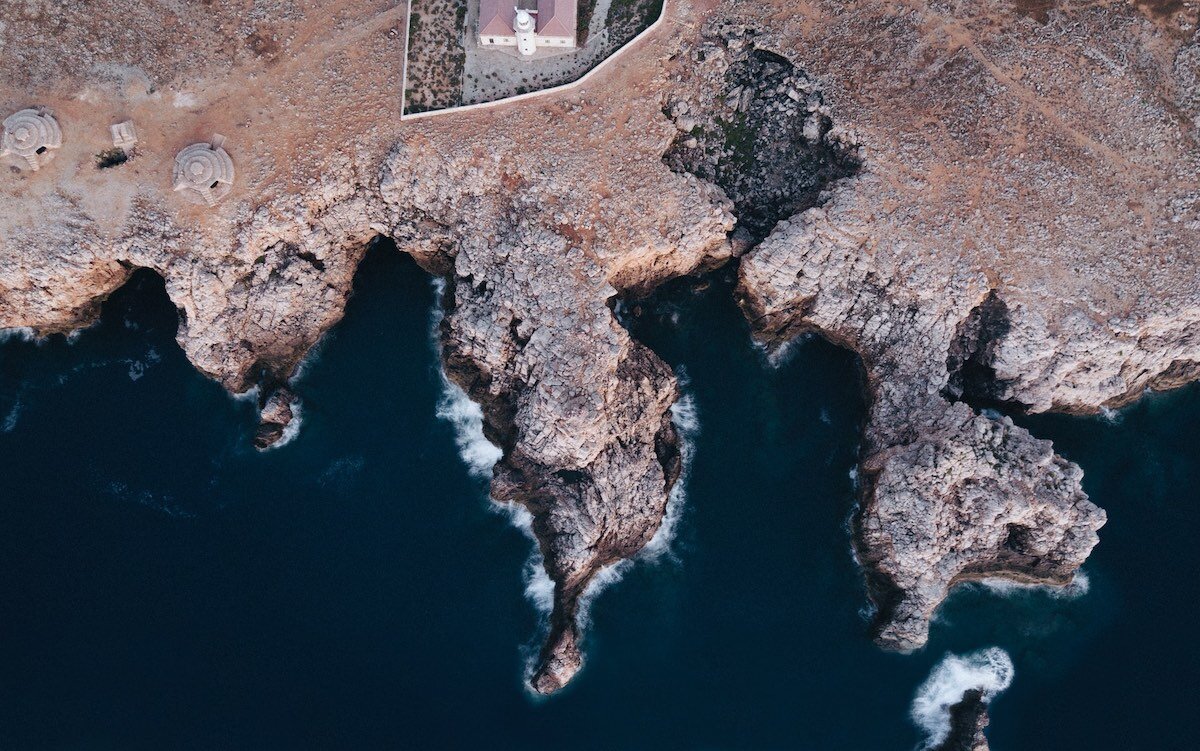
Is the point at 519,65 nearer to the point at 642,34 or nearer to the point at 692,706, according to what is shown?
the point at 642,34

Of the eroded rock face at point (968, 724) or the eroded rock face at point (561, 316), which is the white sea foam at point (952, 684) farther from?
the eroded rock face at point (561, 316)

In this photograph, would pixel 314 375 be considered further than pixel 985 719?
Yes

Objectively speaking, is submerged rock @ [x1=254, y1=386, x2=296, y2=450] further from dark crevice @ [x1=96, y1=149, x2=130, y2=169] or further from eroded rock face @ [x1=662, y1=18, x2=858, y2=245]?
eroded rock face @ [x1=662, y1=18, x2=858, y2=245]

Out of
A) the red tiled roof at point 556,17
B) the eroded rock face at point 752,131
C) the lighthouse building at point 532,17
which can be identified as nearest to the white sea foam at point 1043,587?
the eroded rock face at point 752,131

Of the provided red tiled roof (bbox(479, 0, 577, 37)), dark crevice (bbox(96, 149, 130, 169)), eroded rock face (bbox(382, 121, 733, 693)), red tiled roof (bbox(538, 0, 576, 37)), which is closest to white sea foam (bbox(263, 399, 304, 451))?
eroded rock face (bbox(382, 121, 733, 693))

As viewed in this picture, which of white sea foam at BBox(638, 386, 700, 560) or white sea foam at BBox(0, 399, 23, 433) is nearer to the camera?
white sea foam at BBox(0, 399, 23, 433)

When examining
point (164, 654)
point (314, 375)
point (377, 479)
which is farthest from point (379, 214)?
point (164, 654)
